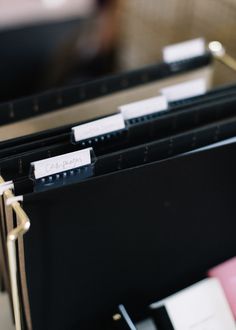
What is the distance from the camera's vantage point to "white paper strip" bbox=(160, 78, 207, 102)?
62 cm

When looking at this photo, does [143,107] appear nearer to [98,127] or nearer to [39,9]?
[98,127]

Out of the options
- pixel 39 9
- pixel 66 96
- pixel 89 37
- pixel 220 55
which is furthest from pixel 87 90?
pixel 39 9

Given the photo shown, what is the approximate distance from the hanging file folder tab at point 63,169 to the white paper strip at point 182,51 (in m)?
0.27

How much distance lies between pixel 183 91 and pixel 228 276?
0.89 ft

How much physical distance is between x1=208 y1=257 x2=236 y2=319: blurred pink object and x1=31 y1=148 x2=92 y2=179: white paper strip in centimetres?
28

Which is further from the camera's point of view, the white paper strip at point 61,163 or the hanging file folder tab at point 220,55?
the hanging file folder tab at point 220,55

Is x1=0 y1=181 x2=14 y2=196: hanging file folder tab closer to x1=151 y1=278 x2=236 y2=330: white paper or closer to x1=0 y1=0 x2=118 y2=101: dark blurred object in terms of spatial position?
x1=151 y1=278 x2=236 y2=330: white paper

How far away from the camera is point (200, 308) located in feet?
1.94

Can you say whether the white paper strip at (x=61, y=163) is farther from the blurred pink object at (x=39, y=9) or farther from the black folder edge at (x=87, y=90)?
the blurred pink object at (x=39, y=9)

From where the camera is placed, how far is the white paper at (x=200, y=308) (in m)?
0.58

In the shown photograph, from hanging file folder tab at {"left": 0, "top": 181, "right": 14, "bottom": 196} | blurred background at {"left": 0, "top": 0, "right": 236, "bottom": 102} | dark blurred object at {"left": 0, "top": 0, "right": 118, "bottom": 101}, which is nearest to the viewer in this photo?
hanging file folder tab at {"left": 0, "top": 181, "right": 14, "bottom": 196}

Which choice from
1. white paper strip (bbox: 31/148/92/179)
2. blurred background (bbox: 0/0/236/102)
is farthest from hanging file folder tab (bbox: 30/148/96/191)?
blurred background (bbox: 0/0/236/102)

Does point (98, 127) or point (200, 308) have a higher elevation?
point (98, 127)

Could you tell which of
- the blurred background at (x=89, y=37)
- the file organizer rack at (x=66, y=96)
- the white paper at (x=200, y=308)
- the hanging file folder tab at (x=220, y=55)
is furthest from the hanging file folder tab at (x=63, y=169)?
the blurred background at (x=89, y=37)
